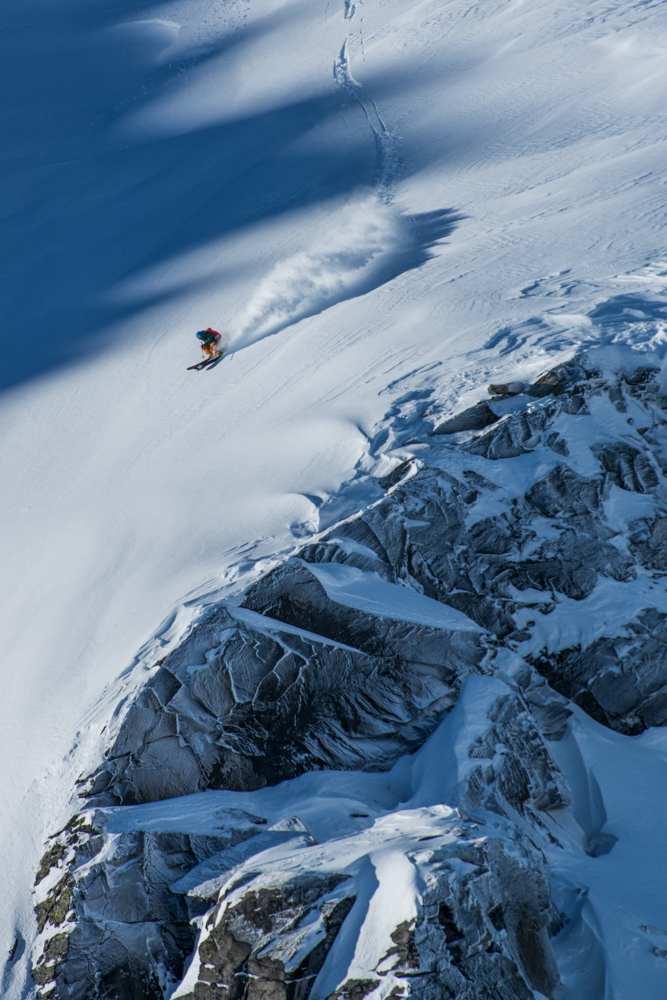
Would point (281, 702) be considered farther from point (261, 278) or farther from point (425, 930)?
point (261, 278)

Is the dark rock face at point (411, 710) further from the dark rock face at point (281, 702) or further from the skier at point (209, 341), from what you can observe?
the skier at point (209, 341)

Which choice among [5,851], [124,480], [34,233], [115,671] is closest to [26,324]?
[34,233]

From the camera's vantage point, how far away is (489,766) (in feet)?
10.1

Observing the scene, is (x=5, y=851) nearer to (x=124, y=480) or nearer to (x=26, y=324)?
(x=124, y=480)

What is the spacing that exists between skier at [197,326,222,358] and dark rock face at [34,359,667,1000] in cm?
293

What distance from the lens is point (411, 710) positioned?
3.43 m

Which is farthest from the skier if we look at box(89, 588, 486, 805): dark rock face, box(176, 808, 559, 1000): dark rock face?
box(176, 808, 559, 1000): dark rock face

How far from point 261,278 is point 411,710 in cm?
568

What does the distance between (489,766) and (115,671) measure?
2173mm

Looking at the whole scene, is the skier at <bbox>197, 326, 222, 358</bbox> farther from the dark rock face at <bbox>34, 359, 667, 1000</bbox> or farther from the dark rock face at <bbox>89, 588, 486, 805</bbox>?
the dark rock face at <bbox>89, 588, 486, 805</bbox>

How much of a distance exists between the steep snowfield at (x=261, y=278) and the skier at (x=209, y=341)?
0.59 ft

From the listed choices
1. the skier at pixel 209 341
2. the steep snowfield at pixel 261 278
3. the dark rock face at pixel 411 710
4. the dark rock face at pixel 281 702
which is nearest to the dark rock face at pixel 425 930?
the dark rock face at pixel 411 710

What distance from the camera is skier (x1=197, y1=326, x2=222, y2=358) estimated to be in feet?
21.2

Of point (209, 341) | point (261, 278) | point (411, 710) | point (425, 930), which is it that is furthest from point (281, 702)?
point (261, 278)
